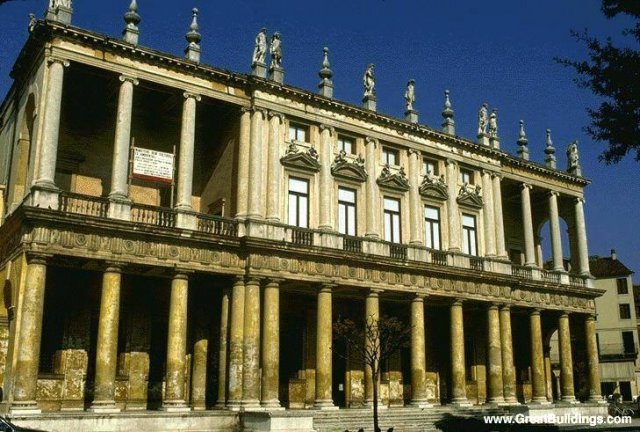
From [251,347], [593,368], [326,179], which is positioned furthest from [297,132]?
[593,368]

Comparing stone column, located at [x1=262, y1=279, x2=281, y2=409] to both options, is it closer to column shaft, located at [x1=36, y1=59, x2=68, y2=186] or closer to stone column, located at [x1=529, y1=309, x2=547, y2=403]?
column shaft, located at [x1=36, y1=59, x2=68, y2=186]

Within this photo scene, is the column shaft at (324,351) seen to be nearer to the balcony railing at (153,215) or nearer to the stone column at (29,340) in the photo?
the balcony railing at (153,215)

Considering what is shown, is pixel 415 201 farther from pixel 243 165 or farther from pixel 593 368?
pixel 593 368

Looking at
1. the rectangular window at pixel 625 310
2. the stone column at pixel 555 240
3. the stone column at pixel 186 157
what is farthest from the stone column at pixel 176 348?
the rectangular window at pixel 625 310

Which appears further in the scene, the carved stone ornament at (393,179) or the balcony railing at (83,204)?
the carved stone ornament at (393,179)

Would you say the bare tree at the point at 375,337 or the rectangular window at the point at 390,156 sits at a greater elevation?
the rectangular window at the point at 390,156

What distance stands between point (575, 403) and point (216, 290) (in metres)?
22.1

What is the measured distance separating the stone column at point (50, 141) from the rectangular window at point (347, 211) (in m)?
13.4

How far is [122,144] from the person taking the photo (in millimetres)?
26703

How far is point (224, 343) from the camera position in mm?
28172

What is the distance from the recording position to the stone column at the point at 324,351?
94.4ft

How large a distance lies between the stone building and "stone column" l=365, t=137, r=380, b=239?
Result: 0.37 ft

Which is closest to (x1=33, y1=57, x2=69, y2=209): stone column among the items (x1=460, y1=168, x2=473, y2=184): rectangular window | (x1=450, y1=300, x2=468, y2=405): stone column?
(x1=450, y1=300, x2=468, y2=405): stone column

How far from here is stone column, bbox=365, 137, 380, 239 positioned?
32.8 m
